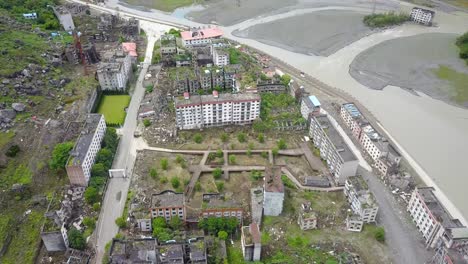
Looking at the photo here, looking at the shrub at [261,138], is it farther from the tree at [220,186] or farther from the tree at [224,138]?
the tree at [220,186]

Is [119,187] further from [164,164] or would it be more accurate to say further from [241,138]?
[241,138]

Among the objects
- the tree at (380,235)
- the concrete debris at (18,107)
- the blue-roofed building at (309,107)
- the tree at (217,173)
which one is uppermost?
the blue-roofed building at (309,107)

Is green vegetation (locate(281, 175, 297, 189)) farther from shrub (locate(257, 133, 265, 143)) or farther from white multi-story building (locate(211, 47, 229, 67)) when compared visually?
white multi-story building (locate(211, 47, 229, 67))

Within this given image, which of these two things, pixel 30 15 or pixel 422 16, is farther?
pixel 422 16

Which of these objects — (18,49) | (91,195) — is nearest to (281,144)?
(91,195)

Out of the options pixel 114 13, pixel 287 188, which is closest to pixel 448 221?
pixel 287 188

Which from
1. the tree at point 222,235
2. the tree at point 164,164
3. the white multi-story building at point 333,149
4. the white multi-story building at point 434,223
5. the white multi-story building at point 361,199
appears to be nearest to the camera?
the white multi-story building at point 434,223

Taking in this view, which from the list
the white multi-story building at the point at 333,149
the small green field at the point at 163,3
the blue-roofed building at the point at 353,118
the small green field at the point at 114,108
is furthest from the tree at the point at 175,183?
the small green field at the point at 163,3

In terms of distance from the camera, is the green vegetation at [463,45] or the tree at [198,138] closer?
the tree at [198,138]
